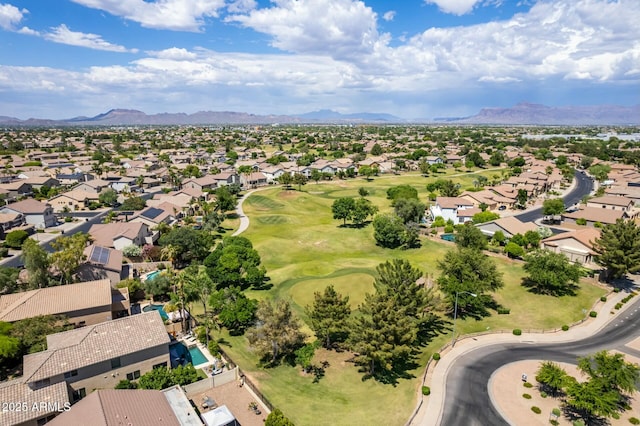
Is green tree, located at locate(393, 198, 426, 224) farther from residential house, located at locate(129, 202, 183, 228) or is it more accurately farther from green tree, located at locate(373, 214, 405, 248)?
residential house, located at locate(129, 202, 183, 228)

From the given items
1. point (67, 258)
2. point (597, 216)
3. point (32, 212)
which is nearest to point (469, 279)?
point (67, 258)

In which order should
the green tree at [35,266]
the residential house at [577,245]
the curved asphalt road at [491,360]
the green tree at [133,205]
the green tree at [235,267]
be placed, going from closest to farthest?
the curved asphalt road at [491,360] < the green tree at [35,266] < the green tree at [235,267] < the residential house at [577,245] < the green tree at [133,205]

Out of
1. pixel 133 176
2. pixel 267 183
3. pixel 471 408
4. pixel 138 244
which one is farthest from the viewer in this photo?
pixel 267 183

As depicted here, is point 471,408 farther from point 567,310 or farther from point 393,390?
point 567,310

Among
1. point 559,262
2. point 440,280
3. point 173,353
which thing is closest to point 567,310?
point 559,262

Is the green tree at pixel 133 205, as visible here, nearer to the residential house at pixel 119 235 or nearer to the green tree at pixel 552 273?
the residential house at pixel 119 235

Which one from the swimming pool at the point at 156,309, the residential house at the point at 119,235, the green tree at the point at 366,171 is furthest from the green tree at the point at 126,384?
the green tree at the point at 366,171

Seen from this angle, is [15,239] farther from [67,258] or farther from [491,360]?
[491,360]
